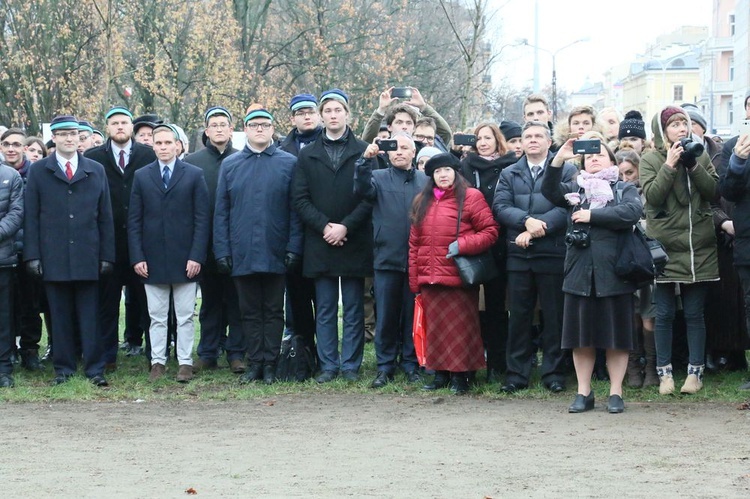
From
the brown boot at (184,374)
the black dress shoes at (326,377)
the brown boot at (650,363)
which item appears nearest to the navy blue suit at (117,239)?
the brown boot at (184,374)

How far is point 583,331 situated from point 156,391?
3.87 meters

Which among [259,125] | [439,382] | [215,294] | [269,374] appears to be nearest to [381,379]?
[439,382]

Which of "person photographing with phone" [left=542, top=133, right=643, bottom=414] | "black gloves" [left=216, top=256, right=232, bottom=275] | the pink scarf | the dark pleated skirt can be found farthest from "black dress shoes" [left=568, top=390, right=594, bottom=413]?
"black gloves" [left=216, top=256, right=232, bottom=275]

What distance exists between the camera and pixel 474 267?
9.82 m

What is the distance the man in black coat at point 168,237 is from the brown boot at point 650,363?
13.3 ft

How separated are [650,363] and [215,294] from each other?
421 cm

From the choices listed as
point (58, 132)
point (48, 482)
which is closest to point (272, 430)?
point (48, 482)

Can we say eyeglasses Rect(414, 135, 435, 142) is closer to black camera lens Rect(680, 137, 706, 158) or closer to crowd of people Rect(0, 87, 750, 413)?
crowd of people Rect(0, 87, 750, 413)

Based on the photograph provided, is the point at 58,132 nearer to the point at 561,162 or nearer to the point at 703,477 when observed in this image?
the point at 561,162

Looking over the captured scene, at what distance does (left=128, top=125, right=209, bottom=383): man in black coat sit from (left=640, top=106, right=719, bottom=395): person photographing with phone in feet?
13.3

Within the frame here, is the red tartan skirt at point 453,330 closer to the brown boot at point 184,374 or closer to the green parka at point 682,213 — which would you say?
the green parka at point 682,213

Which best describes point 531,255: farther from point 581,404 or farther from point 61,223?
point 61,223

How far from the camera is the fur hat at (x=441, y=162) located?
994cm

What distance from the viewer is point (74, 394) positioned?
10.2 metres
